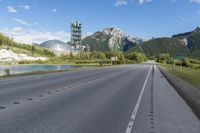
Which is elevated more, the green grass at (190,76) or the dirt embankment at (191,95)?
the dirt embankment at (191,95)

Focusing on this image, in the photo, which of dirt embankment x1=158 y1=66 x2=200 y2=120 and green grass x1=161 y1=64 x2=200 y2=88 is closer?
dirt embankment x1=158 y1=66 x2=200 y2=120

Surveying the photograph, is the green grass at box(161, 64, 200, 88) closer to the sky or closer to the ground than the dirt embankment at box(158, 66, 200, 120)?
closer to the ground

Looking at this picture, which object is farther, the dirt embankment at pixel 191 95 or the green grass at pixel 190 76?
the green grass at pixel 190 76

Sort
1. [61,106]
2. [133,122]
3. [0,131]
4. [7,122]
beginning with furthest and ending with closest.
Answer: [61,106] < [133,122] < [7,122] < [0,131]

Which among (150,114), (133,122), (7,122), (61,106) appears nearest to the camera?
(7,122)

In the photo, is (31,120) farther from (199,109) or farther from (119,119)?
(199,109)

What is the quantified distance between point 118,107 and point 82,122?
3.51m

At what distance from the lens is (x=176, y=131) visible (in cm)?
830

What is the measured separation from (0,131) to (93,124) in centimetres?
241

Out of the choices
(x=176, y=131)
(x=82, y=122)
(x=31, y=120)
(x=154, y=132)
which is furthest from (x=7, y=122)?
(x=176, y=131)

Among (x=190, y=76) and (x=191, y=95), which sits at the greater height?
(x=191, y=95)

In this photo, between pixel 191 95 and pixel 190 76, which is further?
pixel 190 76

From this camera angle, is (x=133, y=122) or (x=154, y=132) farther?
(x=133, y=122)

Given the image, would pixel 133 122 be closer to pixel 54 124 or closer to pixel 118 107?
pixel 54 124
